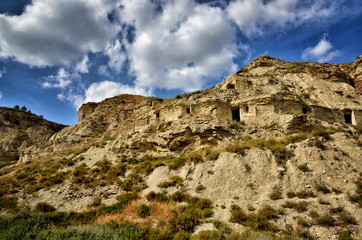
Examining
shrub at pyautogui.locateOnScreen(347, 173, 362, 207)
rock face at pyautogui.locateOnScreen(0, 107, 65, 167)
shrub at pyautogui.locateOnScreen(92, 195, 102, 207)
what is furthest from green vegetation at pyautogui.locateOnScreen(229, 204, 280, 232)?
rock face at pyautogui.locateOnScreen(0, 107, 65, 167)

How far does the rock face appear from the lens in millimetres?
34300

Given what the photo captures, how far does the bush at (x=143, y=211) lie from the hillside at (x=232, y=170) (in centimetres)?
26

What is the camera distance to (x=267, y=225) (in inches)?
309

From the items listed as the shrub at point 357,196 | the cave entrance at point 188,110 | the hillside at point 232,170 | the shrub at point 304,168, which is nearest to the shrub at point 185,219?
the hillside at point 232,170

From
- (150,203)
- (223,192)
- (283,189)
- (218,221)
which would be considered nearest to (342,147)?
(283,189)

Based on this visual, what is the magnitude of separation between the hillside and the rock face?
2058 cm

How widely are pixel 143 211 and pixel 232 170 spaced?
6026mm

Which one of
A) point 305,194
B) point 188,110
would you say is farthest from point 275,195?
point 188,110

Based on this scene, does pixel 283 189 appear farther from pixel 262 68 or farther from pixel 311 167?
pixel 262 68

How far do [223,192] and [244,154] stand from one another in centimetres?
340

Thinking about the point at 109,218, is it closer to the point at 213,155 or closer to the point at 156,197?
the point at 156,197

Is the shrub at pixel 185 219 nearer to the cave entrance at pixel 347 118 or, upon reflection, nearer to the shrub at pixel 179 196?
the shrub at pixel 179 196

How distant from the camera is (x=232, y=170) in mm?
12203

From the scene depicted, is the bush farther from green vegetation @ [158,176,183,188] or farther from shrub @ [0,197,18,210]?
shrub @ [0,197,18,210]
